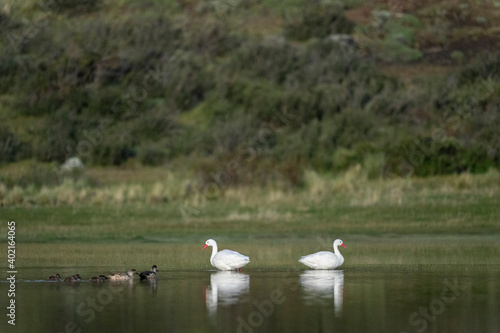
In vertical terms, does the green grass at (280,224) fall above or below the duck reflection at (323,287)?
above

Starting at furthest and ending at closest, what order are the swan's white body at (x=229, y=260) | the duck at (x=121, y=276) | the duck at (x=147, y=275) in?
the swan's white body at (x=229, y=260), the duck at (x=147, y=275), the duck at (x=121, y=276)

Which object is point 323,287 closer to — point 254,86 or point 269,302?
point 269,302

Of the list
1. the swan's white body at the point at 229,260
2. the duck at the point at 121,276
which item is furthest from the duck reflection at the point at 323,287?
the duck at the point at 121,276

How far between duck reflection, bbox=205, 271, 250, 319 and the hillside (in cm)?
1357

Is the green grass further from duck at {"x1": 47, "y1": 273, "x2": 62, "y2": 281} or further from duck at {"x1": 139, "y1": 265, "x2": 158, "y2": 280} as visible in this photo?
duck at {"x1": 47, "y1": 273, "x2": 62, "y2": 281}

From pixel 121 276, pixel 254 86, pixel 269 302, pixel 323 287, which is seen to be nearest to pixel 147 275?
pixel 121 276

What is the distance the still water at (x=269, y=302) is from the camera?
41.1 feet

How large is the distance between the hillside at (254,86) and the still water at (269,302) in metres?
14.1

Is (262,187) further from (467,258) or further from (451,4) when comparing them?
(451,4)

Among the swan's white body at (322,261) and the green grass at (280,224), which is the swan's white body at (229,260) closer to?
the green grass at (280,224)

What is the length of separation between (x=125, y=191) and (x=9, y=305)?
16763mm

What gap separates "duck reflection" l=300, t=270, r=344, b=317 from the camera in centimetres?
1424

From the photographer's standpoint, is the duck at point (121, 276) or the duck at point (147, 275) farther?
the duck at point (147, 275)

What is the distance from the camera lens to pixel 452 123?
4144 centimetres
